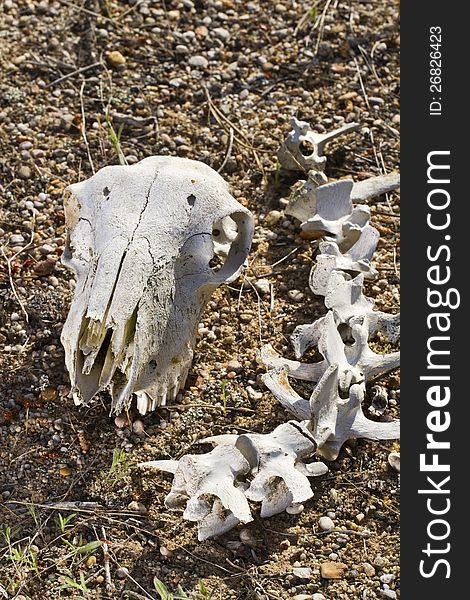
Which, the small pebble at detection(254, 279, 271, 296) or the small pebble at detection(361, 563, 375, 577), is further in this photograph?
the small pebble at detection(254, 279, 271, 296)

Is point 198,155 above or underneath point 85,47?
underneath

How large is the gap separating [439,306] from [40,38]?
95.2 inches

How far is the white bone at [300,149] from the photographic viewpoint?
4.51 meters

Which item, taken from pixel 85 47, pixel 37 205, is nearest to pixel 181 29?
pixel 85 47

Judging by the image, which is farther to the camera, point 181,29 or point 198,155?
point 181,29

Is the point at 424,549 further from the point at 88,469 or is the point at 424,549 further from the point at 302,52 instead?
the point at 302,52

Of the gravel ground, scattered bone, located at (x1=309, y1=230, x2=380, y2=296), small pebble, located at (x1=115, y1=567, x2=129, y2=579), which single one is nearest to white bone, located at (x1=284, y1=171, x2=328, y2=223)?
the gravel ground

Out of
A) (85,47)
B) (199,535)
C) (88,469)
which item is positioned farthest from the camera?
(85,47)

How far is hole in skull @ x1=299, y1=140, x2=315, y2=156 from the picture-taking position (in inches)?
180

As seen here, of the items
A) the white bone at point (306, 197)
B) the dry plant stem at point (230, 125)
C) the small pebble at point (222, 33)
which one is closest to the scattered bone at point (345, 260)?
the white bone at point (306, 197)

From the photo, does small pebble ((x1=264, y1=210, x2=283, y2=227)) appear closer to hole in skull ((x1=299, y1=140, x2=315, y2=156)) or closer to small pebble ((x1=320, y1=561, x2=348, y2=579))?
hole in skull ((x1=299, y1=140, x2=315, y2=156))

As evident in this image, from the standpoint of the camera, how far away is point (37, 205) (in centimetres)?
444

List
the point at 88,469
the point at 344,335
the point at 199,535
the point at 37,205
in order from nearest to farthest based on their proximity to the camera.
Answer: the point at 199,535 → the point at 88,469 → the point at 344,335 → the point at 37,205

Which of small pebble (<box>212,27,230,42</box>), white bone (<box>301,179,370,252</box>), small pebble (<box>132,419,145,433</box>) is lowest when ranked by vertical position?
small pebble (<box>132,419,145,433</box>)
